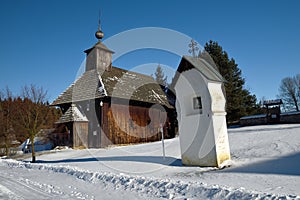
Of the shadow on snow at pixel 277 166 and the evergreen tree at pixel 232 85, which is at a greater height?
the evergreen tree at pixel 232 85

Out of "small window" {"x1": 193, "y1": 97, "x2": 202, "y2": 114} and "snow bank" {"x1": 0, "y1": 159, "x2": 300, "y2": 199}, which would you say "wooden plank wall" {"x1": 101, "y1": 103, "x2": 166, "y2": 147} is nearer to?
"small window" {"x1": 193, "y1": 97, "x2": 202, "y2": 114}

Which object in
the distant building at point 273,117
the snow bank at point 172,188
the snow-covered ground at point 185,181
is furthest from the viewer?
the distant building at point 273,117

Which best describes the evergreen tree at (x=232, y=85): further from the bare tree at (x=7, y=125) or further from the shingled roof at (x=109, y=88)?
the bare tree at (x=7, y=125)

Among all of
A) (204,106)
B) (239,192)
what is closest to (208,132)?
(204,106)

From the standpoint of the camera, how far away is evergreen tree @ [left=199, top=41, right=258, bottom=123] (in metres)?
29.7

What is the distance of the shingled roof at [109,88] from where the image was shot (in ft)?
Result: 72.2

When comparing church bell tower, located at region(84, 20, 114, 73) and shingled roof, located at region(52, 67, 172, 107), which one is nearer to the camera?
shingled roof, located at region(52, 67, 172, 107)

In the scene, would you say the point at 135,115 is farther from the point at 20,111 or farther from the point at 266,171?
the point at 266,171

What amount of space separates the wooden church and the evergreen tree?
8767 millimetres

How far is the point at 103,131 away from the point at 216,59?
61.8 feet

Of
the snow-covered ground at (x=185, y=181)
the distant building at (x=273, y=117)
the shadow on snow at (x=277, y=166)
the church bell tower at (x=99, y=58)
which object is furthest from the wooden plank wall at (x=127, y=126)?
the shadow on snow at (x=277, y=166)

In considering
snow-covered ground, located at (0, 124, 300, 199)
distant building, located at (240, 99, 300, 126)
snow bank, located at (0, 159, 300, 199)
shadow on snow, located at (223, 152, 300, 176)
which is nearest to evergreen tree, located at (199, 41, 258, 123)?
distant building, located at (240, 99, 300, 126)

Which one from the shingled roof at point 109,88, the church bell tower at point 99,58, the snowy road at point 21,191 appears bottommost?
the snowy road at point 21,191

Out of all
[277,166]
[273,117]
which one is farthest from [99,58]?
[277,166]
